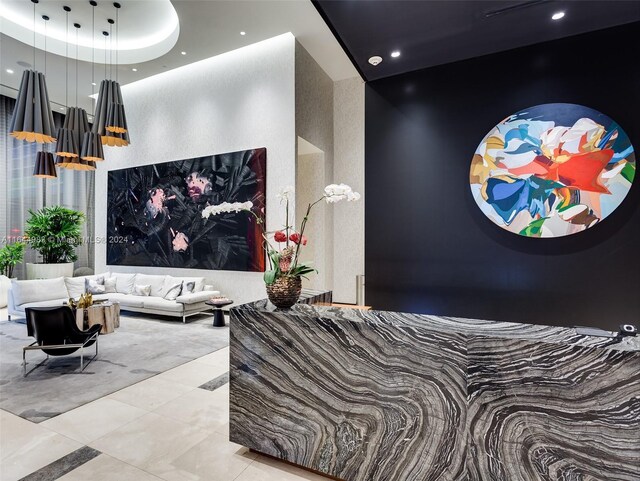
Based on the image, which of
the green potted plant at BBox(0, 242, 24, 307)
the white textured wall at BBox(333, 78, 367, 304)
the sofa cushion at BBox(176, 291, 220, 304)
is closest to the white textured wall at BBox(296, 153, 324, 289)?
the white textured wall at BBox(333, 78, 367, 304)

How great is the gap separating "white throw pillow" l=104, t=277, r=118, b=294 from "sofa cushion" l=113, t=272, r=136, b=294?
0.06m

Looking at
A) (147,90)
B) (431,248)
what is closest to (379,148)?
(431,248)

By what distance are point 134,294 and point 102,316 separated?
208cm

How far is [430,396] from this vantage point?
168 cm

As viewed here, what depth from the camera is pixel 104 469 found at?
2.12m

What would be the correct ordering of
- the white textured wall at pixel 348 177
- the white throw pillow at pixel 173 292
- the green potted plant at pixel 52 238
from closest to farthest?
the white throw pillow at pixel 173 292 → the white textured wall at pixel 348 177 → the green potted plant at pixel 52 238

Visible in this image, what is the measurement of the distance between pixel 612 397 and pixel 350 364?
3.75ft

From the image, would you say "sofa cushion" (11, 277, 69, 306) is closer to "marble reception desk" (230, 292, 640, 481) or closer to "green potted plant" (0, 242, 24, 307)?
"green potted plant" (0, 242, 24, 307)

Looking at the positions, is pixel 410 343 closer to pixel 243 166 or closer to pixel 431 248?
pixel 431 248

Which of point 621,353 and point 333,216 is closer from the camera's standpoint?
point 621,353

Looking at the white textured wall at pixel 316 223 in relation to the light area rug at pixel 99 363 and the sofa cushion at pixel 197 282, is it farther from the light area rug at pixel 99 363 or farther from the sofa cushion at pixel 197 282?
the light area rug at pixel 99 363

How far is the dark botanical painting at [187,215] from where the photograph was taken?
629cm

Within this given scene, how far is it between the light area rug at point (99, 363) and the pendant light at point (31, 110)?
291cm

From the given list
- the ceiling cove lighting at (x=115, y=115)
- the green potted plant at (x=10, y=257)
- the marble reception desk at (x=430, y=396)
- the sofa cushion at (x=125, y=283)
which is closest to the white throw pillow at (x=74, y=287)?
the sofa cushion at (x=125, y=283)
